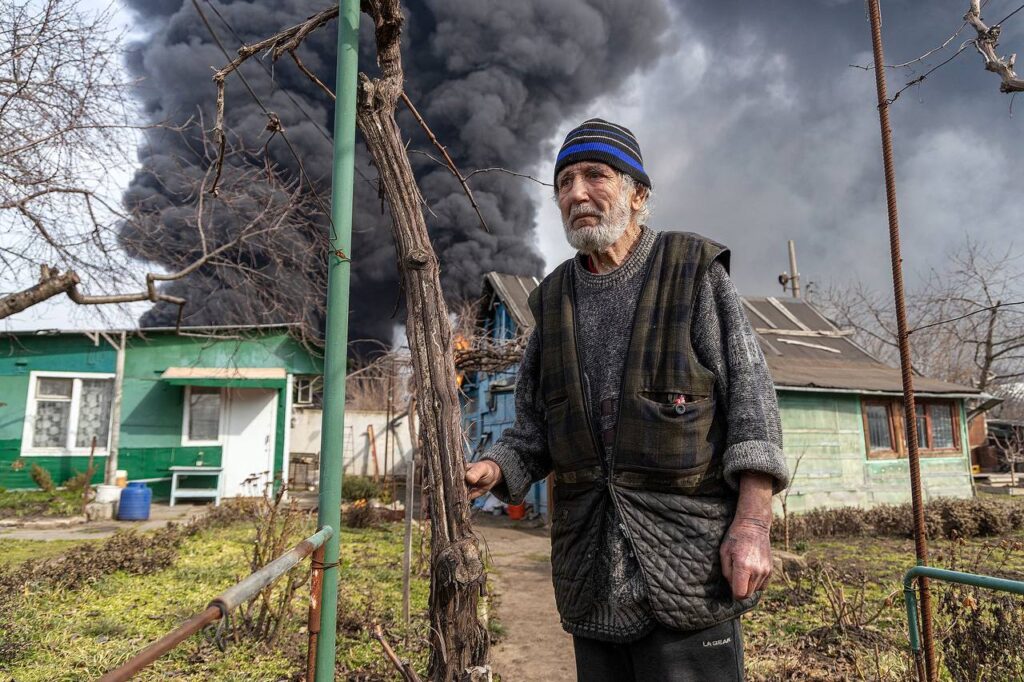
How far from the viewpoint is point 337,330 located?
1819mm

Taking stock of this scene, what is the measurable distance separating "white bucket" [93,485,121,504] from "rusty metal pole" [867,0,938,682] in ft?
38.5

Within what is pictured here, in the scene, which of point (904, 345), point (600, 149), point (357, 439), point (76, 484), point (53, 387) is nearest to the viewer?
point (600, 149)

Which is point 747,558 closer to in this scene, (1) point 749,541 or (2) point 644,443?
(1) point 749,541

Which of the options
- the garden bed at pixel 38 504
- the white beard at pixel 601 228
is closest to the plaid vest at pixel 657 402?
the white beard at pixel 601 228

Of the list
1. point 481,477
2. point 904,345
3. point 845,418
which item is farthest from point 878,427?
Answer: point 481,477

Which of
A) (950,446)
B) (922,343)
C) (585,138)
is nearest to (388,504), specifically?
(950,446)

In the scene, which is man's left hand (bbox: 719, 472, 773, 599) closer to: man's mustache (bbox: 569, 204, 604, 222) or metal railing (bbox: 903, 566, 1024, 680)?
metal railing (bbox: 903, 566, 1024, 680)

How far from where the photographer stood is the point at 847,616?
4.63m

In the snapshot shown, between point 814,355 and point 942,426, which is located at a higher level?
point 814,355

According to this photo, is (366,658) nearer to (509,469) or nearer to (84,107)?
(509,469)

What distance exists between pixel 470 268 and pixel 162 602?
871 inches

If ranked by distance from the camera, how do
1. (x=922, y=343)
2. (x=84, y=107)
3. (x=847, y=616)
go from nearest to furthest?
(x=847, y=616), (x=84, y=107), (x=922, y=343)

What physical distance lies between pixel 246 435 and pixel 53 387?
3776 millimetres

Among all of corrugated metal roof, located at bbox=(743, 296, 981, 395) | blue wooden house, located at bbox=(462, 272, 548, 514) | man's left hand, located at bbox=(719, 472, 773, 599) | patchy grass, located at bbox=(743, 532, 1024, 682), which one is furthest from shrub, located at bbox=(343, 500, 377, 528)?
man's left hand, located at bbox=(719, 472, 773, 599)
